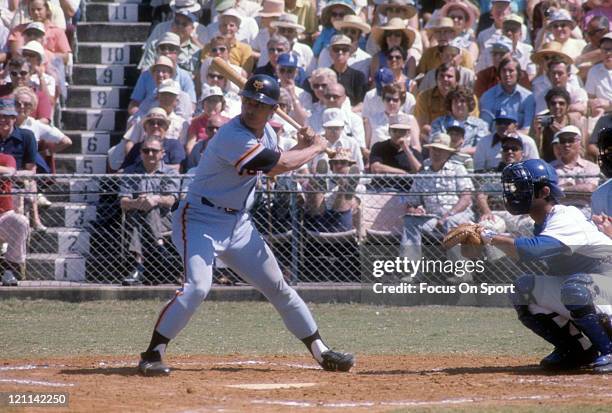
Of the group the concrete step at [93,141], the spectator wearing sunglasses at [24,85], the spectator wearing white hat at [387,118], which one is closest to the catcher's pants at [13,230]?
the spectator wearing sunglasses at [24,85]

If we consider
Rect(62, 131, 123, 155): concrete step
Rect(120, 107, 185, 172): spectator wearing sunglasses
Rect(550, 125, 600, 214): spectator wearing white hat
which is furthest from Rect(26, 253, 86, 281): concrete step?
Rect(550, 125, 600, 214): spectator wearing white hat

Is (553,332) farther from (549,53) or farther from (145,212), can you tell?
(549,53)

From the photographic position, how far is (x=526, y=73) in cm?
1366

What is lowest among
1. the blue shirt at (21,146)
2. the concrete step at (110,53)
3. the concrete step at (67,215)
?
the concrete step at (67,215)

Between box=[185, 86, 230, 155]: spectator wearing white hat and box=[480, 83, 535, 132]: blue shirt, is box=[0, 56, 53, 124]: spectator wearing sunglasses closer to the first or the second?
box=[185, 86, 230, 155]: spectator wearing white hat

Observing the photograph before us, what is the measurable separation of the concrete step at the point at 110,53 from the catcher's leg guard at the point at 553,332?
898cm

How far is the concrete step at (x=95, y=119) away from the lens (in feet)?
47.3

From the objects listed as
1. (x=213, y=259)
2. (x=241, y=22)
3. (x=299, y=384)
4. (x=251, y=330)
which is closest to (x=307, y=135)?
(x=213, y=259)

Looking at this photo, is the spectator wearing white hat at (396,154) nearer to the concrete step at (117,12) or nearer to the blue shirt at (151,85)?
the blue shirt at (151,85)

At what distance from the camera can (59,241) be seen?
1165 centimetres

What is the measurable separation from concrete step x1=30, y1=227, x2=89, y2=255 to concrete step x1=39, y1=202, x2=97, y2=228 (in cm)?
13

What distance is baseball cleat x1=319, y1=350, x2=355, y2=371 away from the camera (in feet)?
24.8

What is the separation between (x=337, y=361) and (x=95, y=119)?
7.72 m

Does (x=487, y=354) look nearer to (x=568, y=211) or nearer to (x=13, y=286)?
(x=568, y=211)
